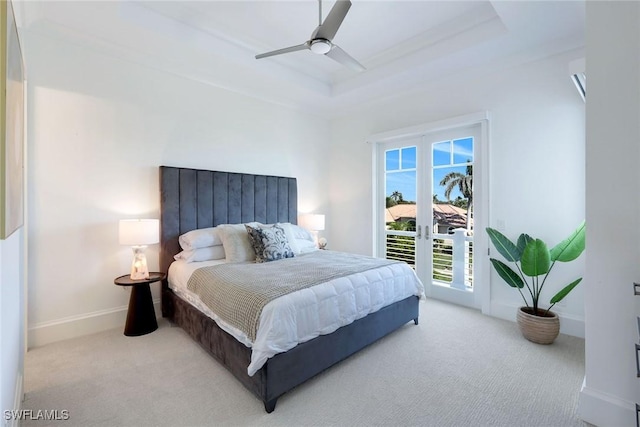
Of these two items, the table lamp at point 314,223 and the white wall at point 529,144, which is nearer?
the white wall at point 529,144

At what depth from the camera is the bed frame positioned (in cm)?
188

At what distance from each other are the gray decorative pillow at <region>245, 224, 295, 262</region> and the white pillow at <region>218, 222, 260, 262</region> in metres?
0.08

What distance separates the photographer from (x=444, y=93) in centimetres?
371

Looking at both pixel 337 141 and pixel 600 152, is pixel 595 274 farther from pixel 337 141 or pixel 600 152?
pixel 337 141

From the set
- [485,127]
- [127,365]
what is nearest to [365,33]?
[485,127]

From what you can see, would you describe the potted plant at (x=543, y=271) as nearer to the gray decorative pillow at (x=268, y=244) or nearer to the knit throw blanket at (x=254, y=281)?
the knit throw blanket at (x=254, y=281)

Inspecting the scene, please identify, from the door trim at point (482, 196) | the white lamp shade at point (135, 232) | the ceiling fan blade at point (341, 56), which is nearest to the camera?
the ceiling fan blade at point (341, 56)

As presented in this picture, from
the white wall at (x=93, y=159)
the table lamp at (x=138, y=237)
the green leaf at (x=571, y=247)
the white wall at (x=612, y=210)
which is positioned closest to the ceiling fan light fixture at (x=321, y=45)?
the white wall at (x=612, y=210)

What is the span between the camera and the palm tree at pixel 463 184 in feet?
11.7

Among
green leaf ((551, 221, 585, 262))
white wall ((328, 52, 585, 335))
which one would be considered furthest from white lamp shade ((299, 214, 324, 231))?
green leaf ((551, 221, 585, 262))

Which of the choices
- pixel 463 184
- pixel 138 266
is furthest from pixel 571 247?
pixel 138 266

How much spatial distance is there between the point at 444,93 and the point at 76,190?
4.31m

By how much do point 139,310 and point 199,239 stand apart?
877 mm

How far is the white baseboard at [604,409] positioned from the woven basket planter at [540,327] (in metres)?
0.97
